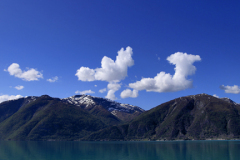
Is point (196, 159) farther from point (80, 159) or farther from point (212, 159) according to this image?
point (80, 159)

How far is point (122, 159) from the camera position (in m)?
114

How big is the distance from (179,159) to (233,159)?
87.0 feet

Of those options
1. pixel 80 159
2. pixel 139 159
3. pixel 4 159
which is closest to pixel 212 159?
pixel 139 159

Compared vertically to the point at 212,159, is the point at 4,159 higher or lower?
lower

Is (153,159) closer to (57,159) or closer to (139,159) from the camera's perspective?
(139,159)

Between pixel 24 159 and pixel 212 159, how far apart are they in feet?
337

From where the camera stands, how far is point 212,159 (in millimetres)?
107312

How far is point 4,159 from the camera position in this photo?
119m

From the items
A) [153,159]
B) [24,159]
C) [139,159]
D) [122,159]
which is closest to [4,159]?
[24,159]

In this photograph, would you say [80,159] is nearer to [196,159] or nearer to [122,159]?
[122,159]

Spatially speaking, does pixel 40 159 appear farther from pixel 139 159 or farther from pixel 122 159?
pixel 139 159

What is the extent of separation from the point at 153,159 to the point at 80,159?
40666 millimetres

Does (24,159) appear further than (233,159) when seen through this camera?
Yes

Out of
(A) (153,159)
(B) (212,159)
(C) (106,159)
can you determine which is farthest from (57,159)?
(B) (212,159)
